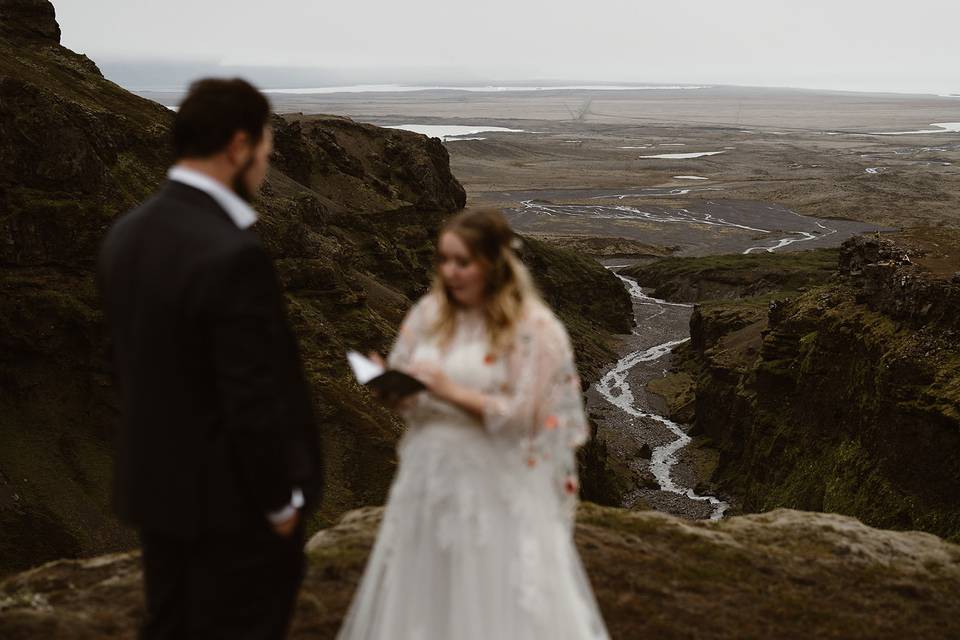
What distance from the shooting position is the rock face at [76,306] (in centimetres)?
1725

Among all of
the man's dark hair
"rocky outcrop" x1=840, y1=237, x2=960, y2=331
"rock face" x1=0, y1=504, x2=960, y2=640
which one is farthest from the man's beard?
"rocky outcrop" x1=840, y1=237, x2=960, y2=331

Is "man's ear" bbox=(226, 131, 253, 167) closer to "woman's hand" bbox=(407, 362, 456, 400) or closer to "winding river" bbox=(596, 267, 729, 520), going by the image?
"woman's hand" bbox=(407, 362, 456, 400)

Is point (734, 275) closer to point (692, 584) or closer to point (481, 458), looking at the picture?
point (692, 584)

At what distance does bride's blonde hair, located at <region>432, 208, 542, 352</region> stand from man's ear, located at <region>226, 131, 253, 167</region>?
1197 millimetres

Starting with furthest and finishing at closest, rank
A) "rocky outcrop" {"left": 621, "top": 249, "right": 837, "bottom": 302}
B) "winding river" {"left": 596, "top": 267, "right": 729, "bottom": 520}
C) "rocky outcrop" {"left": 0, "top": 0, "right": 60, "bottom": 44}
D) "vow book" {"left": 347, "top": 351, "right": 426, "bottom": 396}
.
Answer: "rocky outcrop" {"left": 621, "top": 249, "right": 837, "bottom": 302} → "winding river" {"left": 596, "top": 267, "right": 729, "bottom": 520} → "rocky outcrop" {"left": 0, "top": 0, "right": 60, "bottom": 44} → "vow book" {"left": 347, "top": 351, "right": 426, "bottom": 396}

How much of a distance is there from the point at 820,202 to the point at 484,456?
142 m

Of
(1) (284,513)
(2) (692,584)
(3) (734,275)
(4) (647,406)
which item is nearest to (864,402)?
(2) (692,584)

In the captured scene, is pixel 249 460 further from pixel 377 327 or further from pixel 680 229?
pixel 680 229

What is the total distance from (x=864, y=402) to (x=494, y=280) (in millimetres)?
22463

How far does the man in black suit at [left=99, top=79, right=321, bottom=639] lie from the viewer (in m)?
4.00

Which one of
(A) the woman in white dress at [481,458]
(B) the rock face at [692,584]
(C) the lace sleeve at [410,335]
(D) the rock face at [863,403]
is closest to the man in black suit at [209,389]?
(A) the woman in white dress at [481,458]

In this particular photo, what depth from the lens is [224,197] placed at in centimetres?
427

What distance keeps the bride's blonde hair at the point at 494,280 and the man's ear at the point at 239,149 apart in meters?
1.20

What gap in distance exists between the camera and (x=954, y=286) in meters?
21.3
